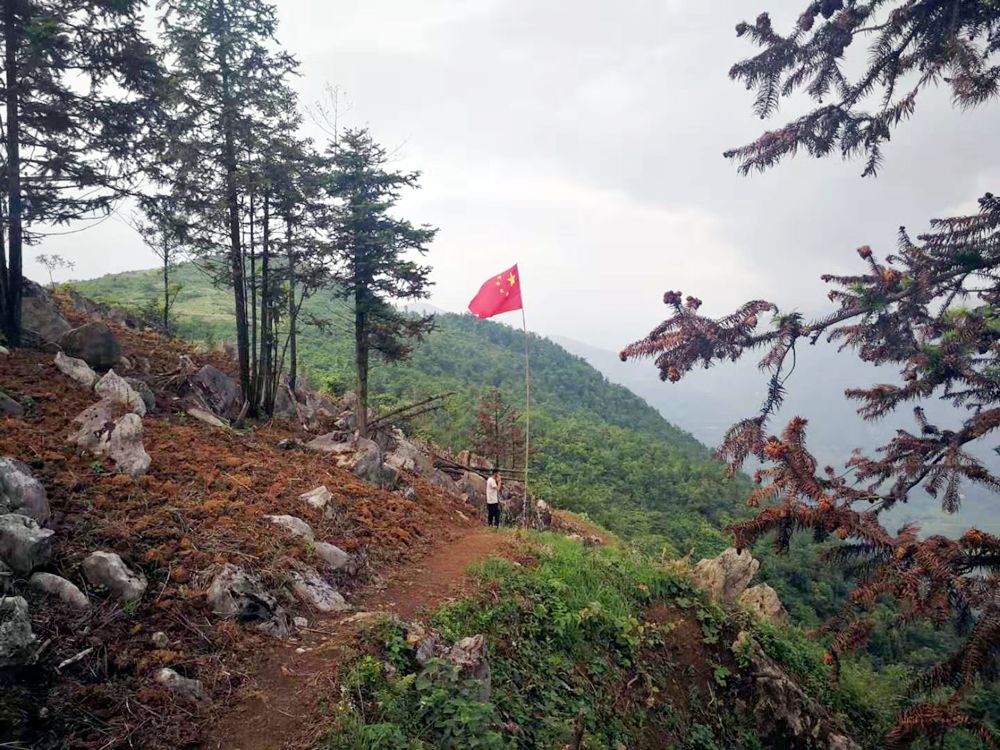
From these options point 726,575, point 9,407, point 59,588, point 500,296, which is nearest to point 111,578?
point 59,588

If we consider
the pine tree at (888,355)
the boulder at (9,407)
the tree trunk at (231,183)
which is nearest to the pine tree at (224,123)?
the tree trunk at (231,183)

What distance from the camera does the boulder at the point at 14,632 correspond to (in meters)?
3.53

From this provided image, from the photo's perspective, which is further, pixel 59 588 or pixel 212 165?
pixel 212 165

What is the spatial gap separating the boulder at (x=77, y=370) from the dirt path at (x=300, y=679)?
7339 mm

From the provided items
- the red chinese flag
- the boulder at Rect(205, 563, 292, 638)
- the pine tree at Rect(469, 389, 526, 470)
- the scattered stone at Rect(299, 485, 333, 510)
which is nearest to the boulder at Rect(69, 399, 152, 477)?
the scattered stone at Rect(299, 485, 333, 510)

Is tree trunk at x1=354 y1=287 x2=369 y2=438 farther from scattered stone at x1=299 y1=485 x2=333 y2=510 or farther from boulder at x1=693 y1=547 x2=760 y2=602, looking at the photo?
boulder at x1=693 y1=547 x2=760 y2=602

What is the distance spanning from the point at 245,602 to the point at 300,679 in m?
1.14

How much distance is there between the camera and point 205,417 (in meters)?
11.6

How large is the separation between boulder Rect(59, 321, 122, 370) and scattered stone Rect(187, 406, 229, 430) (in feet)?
6.51

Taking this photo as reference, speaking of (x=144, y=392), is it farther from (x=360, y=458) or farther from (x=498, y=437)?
(x=498, y=437)

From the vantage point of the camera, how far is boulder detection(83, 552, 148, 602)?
15.9 feet

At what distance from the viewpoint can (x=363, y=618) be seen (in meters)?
5.89

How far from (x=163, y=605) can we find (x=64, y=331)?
32.7ft

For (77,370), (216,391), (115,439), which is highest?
(77,370)
